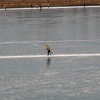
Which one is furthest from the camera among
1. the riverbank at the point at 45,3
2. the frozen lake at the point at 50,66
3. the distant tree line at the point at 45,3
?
the distant tree line at the point at 45,3

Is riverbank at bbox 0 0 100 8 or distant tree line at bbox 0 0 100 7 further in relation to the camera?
distant tree line at bbox 0 0 100 7

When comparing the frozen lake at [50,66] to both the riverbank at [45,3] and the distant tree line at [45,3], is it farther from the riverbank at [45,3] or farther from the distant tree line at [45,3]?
the distant tree line at [45,3]

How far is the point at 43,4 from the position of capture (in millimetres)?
60406

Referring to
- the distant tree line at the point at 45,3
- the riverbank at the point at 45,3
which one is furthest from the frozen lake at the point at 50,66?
the distant tree line at the point at 45,3

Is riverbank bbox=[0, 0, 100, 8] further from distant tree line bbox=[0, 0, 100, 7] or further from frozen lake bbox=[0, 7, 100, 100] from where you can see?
frozen lake bbox=[0, 7, 100, 100]

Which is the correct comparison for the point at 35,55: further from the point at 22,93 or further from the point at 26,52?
the point at 22,93

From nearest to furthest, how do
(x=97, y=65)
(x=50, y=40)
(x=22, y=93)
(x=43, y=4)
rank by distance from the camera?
(x=22, y=93) < (x=97, y=65) < (x=50, y=40) < (x=43, y=4)

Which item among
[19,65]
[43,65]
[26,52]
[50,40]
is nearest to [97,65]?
[43,65]

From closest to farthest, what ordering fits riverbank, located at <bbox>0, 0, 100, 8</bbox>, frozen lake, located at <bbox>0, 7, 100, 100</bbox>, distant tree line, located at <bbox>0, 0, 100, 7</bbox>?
frozen lake, located at <bbox>0, 7, 100, 100</bbox>
riverbank, located at <bbox>0, 0, 100, 8</bbox>
distant tree line, located at <bbox>0, 0, 100, 7</bbox>

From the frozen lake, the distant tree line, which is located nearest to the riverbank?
the distant tree line

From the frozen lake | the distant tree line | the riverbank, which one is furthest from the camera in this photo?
the distant tree line

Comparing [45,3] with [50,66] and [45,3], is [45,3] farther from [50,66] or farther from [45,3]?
[50,66]

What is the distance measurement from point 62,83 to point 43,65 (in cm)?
301

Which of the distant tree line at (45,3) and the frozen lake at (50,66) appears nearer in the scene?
the frozen lake at (50,66)
